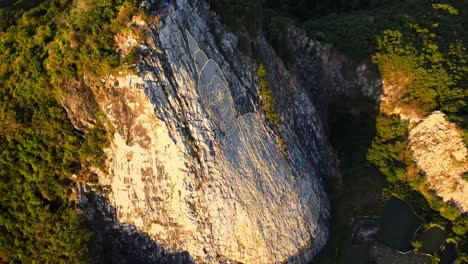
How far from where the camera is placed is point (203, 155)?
14719 millimetres

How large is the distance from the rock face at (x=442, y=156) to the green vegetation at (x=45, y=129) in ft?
50.0

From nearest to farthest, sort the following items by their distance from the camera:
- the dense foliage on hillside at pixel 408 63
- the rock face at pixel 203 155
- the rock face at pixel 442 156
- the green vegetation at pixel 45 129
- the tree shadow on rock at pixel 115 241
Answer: the green vegetation at pixel 45 129
the rock face at pixel 203 155
the tree shadow on rock at pixel 115 241
the rock face at pixel 442 156
the dense foliage on hillside at pixel 408 63

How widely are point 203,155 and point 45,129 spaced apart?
585 cm

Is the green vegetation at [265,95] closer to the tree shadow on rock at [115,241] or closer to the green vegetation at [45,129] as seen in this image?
the green vegetation at [45,129]

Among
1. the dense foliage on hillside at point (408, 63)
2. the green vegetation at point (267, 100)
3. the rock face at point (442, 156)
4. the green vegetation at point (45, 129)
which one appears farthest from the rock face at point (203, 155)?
the rock face at point (442, 156)

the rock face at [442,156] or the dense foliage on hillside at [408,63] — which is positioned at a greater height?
the dense foliage on hillside at [408,63]

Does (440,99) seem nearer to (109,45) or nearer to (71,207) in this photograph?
(109,45)

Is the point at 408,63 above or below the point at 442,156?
above

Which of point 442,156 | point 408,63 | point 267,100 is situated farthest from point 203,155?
point 408,63

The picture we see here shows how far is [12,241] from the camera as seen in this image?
49.7ft

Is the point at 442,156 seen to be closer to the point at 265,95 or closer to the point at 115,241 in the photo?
the point at 265,95

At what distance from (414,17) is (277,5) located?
29.5 ft

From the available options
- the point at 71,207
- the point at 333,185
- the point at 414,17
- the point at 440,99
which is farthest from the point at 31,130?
the point at 414,17

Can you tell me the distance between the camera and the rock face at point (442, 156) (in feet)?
61.5
